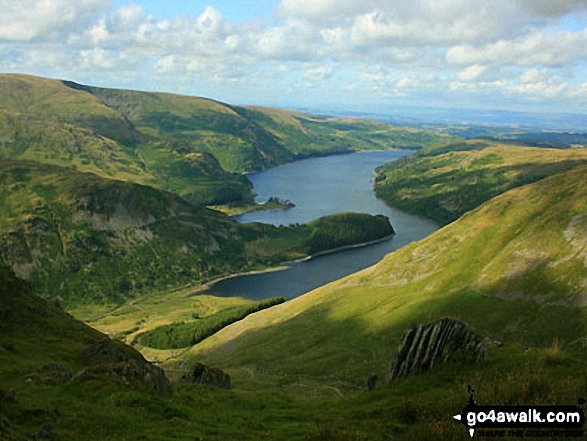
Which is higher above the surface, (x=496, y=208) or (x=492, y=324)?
(x=496, y=208)

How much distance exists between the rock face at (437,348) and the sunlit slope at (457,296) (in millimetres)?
59363

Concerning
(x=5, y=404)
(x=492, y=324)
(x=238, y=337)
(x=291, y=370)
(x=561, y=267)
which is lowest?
(x=238, y=337)

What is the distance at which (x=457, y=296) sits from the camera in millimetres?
139625

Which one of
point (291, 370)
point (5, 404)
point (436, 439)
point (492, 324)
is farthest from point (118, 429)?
point (492, 324)

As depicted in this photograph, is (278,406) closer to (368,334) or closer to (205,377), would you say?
(205,377)

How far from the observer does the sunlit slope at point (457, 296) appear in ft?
390

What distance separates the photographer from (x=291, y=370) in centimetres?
12294

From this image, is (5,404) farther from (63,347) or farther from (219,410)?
(63,347)

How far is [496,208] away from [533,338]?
78.2 m

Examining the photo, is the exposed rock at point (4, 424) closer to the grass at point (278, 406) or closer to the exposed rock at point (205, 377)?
the grass at point (278, 406)

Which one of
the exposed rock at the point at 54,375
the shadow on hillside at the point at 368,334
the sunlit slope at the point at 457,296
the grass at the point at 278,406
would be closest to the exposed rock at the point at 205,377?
the grass at the point at 278,406

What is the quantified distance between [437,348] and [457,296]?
10077 cm

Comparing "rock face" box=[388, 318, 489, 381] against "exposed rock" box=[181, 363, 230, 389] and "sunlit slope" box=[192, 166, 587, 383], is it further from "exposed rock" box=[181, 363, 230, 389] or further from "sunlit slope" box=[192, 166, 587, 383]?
"sunlit slope" box=[192, 166, 587, 383]

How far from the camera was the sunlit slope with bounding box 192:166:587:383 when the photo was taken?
118750 millimetres
